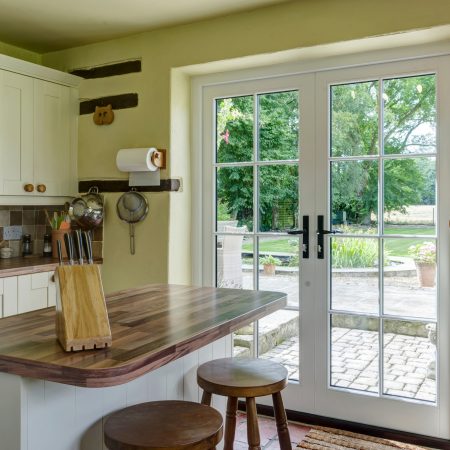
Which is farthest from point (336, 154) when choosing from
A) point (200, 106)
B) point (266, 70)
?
point (200, 106)

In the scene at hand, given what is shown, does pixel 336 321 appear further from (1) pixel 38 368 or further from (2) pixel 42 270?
Answer: (1) pixel 38 368

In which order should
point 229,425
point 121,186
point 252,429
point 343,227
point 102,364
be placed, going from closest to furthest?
1. point 102,364
2. point 252,429
3. point 229,425
4. point 343,227
5. point 121,186

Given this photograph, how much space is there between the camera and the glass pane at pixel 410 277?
2988 millimetres

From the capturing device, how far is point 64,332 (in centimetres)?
142

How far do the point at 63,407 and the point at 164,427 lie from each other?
30 centimetres

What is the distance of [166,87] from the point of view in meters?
3.51

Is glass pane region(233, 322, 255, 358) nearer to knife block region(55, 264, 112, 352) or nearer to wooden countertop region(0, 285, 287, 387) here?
wooden countertop region(0, 285, 287, 387)

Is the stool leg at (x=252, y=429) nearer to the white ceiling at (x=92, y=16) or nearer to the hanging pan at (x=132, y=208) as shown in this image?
the hanging pan at (x=132, y=208)

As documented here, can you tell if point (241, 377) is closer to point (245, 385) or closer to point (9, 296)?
point (245, 385)

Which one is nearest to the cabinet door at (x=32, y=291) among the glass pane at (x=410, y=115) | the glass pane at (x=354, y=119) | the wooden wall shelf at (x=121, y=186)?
the wooden wall shelf at (x=121, y=186)

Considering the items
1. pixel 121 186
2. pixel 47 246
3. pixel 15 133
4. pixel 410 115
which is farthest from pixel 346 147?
pixel 47 246

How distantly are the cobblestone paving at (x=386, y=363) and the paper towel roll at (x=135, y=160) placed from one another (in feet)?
4.77

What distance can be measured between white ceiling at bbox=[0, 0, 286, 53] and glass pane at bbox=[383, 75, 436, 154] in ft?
2.89

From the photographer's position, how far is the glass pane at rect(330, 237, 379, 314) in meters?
3.13
